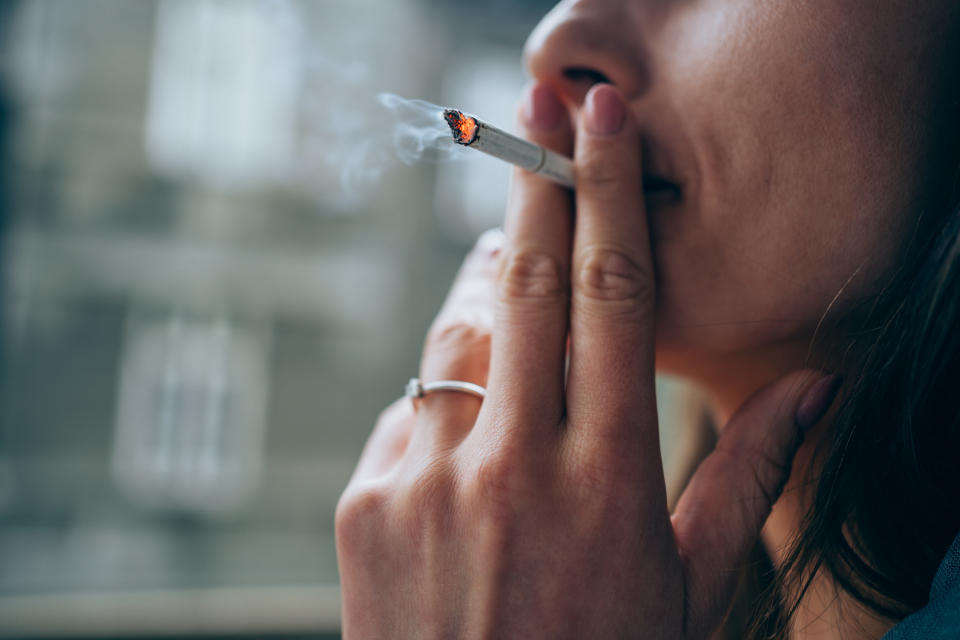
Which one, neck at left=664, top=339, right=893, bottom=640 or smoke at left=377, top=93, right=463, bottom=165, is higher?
smoke at left=377, top=93, right=463, bottom=165

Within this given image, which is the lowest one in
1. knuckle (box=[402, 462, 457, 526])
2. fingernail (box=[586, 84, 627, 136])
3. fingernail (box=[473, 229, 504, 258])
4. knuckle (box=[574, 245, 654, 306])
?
knuckle (box=[402, 462, 457, 526])

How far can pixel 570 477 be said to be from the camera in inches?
18.8

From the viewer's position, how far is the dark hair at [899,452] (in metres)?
0.43

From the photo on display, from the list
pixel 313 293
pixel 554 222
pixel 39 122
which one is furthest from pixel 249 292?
pixel 554 222

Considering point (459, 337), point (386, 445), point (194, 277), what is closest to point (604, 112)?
point (459, 337)

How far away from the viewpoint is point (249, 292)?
21.1 ft

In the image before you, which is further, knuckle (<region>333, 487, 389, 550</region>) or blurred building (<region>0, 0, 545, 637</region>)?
blurred building (<region>0, 0, 545, 637</region>)

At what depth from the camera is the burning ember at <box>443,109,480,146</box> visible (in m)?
0.44

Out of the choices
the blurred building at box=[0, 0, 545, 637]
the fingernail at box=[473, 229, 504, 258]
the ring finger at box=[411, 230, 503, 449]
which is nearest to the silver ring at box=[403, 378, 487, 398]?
the ring finger at box=[411, 230, 503, 449]

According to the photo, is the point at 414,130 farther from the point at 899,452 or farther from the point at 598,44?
the point at 899,452

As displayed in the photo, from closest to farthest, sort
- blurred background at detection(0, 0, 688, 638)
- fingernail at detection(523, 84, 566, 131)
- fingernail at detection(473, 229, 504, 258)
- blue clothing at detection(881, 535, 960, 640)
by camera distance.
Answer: blue clothing at detection(881, 535, 960, 640) < fingernail at detection(523, 84, 566, 131) < fingernail at detection(473, 229, 504, 258) < blurred background at detection(0, 0, 688, 638)

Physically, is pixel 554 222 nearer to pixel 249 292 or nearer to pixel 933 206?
pixel 933 206

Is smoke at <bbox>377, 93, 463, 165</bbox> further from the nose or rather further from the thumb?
the thumb

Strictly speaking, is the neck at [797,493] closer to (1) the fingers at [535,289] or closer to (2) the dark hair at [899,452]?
(2) the dark hair at [899,452]
